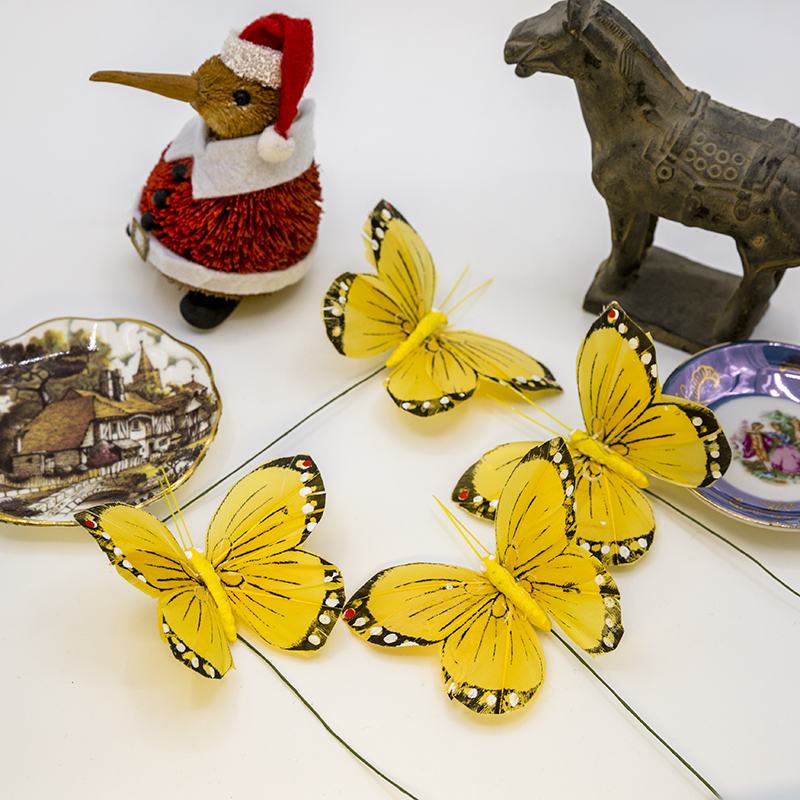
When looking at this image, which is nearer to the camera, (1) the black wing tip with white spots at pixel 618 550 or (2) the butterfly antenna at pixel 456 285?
(1) the black wing tip with white spots at pixel 618 550

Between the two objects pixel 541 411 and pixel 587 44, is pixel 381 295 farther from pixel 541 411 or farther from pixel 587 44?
pixel 587 44

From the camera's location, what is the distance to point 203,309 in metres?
1.22

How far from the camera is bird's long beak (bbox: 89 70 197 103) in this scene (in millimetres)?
1074

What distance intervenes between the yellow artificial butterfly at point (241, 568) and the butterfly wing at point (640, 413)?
339mm

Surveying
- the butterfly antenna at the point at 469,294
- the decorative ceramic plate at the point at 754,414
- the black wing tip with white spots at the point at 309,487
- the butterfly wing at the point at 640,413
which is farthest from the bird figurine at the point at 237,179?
the decorative ceramic plate at the point at 754,414

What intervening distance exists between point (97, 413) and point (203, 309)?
8.2 inches

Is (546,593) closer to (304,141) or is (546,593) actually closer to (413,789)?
(413,789)

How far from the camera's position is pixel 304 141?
3.65 feet

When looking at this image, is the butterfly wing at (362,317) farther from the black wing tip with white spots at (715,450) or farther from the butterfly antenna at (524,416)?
the black wing tip with white spots at (715,450)

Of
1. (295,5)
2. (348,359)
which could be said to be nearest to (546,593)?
(348,359)

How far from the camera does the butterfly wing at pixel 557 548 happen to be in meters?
0.88

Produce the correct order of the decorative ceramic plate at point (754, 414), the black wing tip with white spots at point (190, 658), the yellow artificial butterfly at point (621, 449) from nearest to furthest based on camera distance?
the black wing tip with white spots at point (190, 658)
the yellow artificial butterfly at point (621, 449)
the decorative ceramic plate at point (754, 414)

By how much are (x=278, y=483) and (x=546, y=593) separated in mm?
306

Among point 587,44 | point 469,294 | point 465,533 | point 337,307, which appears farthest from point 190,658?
point 587,44
